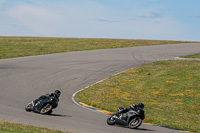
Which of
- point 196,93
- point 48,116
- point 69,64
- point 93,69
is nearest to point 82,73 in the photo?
point 93,69

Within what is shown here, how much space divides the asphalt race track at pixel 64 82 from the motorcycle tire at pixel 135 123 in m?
0.25

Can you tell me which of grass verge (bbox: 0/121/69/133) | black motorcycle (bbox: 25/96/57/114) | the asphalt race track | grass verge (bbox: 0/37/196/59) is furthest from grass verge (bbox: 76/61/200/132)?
grass verge (bbox: 0/37/196/59)

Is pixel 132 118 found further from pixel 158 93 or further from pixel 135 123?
pixel 158 93

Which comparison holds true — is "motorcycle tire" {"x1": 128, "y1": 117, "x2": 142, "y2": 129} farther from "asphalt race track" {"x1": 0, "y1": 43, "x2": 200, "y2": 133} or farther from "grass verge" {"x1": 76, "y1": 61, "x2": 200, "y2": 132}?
"grass verge" {"x1": 76, "y1": 61, "x2": 200, "y2": 132}

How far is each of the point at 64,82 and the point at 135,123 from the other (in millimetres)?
15525

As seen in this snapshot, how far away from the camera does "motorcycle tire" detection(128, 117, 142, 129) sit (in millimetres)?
13781

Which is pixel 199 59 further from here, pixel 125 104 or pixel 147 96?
pixel 125 104

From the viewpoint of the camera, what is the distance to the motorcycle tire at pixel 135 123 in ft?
45.2

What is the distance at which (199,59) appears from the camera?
44.2 metres

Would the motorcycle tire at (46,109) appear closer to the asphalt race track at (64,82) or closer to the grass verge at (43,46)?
the asphalt race track at (64,82)

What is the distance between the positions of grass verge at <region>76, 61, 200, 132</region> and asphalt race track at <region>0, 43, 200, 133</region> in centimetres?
157

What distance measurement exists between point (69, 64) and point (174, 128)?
23967mm

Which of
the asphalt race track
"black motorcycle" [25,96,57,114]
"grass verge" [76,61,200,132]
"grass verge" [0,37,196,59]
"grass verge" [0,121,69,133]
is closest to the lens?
"grass verge" [0,121,69,133]

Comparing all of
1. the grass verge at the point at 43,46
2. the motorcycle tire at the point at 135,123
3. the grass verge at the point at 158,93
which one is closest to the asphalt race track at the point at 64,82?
the motorcycle tire at the point at 135,123
